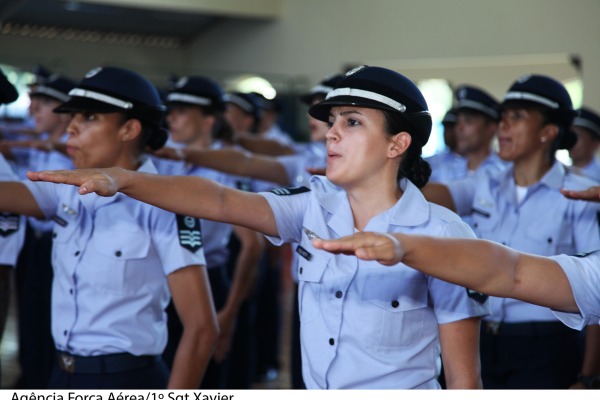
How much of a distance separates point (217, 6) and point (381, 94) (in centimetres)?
1075

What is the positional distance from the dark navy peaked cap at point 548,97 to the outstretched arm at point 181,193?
64.1 inches

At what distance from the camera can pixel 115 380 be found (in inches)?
103

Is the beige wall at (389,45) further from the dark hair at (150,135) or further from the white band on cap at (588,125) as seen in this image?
the dark hair at (150,135)

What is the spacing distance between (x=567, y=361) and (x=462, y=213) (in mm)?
717

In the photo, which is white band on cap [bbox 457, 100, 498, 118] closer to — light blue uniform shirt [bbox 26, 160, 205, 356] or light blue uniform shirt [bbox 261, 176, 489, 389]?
light blue uniform shirt [bbox 26, 160, 205, 356]

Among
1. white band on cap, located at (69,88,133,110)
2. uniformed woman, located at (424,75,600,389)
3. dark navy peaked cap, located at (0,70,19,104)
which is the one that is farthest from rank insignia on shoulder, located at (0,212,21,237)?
→ uniformed woman, located at (424,75,600,389)

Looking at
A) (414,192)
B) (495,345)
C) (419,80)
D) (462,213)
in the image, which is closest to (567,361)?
(495,345)

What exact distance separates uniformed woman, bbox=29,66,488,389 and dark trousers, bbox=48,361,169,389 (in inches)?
26.2

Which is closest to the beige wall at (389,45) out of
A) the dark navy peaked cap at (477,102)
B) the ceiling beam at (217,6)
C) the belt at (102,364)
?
the ceiling beam at (217,6)

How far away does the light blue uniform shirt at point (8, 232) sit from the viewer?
2943 mm

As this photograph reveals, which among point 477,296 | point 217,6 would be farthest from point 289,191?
point 217,6

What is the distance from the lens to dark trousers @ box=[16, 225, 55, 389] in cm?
471

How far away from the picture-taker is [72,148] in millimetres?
2789

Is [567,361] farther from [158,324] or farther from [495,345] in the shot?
[158,324]
